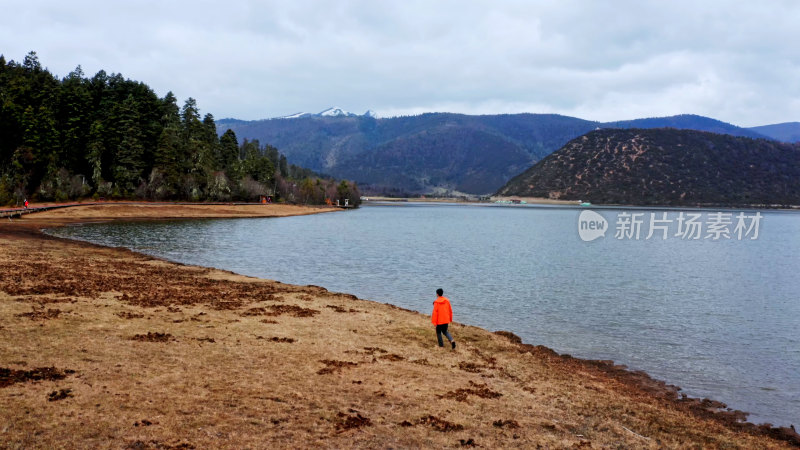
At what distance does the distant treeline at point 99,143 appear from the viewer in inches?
4220

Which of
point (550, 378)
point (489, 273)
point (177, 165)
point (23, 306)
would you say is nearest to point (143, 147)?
point (177, 165)

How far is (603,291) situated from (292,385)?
95.1ft

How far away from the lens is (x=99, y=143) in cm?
11550

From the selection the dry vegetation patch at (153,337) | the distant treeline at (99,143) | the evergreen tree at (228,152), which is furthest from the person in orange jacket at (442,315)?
the evergreen tree at (228,152)

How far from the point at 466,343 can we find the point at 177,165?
127225mm

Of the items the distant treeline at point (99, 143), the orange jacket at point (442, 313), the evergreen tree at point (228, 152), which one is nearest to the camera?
the orange jacket at point (442, 313)

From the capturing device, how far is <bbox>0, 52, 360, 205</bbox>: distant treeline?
10719 centimetres

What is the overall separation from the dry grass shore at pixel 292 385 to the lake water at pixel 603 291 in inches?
133

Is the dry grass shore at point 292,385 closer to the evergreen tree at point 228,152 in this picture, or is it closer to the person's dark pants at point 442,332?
the person's dark pants at point 442,332

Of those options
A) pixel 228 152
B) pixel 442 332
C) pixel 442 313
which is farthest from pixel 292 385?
pixel 228 152

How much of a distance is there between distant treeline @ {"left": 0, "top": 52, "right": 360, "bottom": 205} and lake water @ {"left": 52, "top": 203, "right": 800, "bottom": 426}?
59.0 meters

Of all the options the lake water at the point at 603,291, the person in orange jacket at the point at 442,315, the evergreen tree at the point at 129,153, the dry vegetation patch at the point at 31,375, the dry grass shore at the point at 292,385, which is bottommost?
the lake water at the point at 603,291

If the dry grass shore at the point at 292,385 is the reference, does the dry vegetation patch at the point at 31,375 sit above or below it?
above

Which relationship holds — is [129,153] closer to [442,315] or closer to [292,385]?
[442,315]
